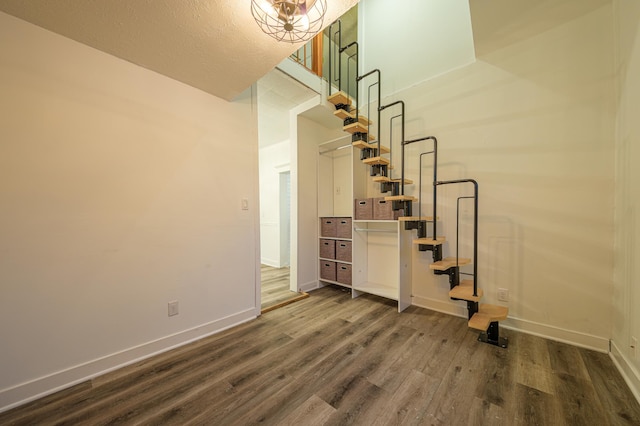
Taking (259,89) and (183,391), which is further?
(259,89)

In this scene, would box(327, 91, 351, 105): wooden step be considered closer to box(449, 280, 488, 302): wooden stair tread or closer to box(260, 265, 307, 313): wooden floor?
box(449, 280, 488, 302): wooden stair tread

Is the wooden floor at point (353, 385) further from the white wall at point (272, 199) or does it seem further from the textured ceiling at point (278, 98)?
the white wall at point (272, 199)

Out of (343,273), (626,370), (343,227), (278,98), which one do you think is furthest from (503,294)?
(278,98)

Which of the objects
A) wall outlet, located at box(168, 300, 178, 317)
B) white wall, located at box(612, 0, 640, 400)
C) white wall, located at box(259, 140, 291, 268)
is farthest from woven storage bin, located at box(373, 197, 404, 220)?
white wall, located at box(259, 140, 291, 268)

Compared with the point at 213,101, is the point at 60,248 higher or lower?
lower

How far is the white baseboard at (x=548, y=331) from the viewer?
188 centimetres

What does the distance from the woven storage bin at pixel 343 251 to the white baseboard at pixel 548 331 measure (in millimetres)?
1243

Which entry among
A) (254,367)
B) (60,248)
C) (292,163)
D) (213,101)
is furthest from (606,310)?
(60,248)

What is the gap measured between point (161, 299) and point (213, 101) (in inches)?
72.9

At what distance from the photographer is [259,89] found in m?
2.89

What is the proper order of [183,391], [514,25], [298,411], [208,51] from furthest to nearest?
[514,25] → [208,51] → [183,391] → [298,411]

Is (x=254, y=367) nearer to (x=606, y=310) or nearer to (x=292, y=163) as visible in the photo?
(x=292, y=163)

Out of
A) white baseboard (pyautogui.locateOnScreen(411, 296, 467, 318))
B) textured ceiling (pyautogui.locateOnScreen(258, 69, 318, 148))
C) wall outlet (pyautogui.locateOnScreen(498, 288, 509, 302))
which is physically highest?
textured ceiling (pyautogui.locateOnScreen(258, 69, 318, 148))

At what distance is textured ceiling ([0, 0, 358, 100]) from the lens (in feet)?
4.30
